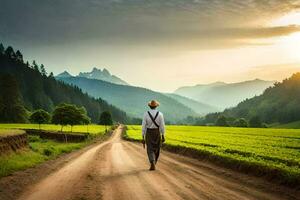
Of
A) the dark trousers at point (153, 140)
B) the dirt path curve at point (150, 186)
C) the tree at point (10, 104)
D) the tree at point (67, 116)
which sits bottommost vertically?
the dirt path curve at point (150, 186)

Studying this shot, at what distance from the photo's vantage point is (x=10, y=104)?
150 m

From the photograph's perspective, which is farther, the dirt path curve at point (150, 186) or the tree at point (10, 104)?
the tree at point (10, 104)

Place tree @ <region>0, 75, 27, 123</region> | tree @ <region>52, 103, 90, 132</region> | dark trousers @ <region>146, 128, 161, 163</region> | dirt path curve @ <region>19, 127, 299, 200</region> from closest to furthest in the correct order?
dirt path curve @ <region>19, 127, 299, 200</region>
dark trousers @ <region>146, 128, 161, 163</region>
tree @ <region>52, 103, 90, 132</region>
tree @ <region>0, 75, 27, 123</region>

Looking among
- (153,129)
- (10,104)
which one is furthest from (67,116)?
(153,129)

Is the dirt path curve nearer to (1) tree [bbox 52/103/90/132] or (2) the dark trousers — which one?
(2) the dark trousers

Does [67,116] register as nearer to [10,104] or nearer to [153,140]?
[10,104]

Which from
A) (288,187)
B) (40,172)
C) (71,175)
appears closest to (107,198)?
(71,175)

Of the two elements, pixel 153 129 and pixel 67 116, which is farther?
pixel 67 116

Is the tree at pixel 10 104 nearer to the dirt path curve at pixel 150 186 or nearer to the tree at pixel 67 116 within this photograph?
the tree at pixel 67 116

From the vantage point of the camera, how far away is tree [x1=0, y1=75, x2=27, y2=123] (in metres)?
148

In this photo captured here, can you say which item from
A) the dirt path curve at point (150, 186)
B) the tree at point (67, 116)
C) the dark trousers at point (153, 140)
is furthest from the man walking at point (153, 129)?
the tree at point (67, 116)

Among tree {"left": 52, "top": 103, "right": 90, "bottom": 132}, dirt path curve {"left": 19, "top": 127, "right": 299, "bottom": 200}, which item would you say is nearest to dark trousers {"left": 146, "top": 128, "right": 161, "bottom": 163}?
dirt path curve {"left": 19, "top": 127, "right": 299, "bottom": 200}

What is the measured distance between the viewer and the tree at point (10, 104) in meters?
148

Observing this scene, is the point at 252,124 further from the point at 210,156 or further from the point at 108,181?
the point at 108,181
